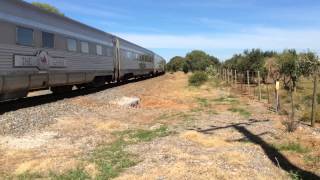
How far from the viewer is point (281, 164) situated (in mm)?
8164

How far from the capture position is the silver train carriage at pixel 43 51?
13703 millimetres

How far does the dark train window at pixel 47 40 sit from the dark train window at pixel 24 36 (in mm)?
1067

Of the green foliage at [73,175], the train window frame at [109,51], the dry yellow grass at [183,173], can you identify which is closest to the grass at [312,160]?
the dry yellow grass at [183,173]

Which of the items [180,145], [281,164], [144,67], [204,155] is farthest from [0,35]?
[144,67]

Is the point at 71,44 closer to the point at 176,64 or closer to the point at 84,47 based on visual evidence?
the point at 84,47

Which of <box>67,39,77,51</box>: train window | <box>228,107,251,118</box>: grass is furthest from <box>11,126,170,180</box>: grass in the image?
<box>67,39,77,51</box>: train window

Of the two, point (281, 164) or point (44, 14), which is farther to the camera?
point (44, 14)

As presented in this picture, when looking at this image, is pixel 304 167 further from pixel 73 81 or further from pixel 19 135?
pixel 73 81

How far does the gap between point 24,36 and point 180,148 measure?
8.00 m

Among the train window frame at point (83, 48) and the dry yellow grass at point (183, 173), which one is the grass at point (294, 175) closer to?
the dry yellow grass at point (183, 173)

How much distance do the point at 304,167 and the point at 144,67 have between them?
123 ft

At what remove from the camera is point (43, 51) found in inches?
635

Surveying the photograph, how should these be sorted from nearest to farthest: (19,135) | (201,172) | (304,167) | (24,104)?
(201,172) < (304,167) < (19,135) < (24,104)

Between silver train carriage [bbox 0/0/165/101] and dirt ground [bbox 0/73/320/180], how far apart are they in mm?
2028
